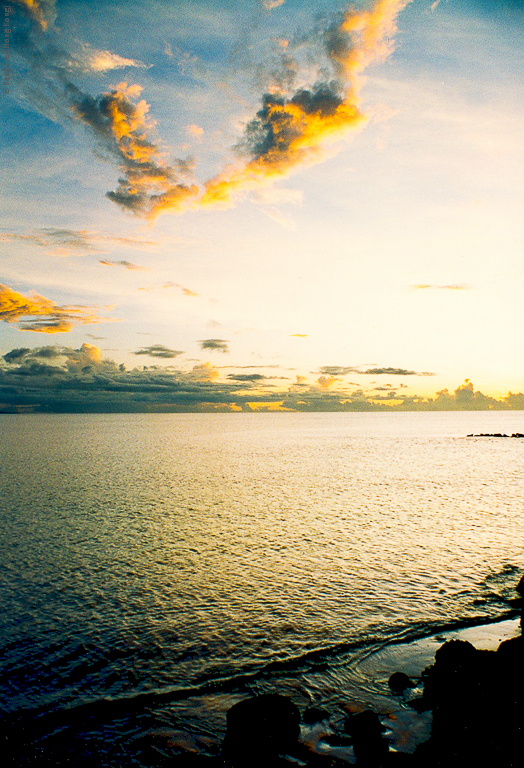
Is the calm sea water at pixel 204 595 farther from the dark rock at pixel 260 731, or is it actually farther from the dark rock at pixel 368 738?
the dark rock at pixel 368 738

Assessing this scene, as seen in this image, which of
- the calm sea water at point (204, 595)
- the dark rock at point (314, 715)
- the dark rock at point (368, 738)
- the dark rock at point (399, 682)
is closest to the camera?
the dark rock at point (368, 738)

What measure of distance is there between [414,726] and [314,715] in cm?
268

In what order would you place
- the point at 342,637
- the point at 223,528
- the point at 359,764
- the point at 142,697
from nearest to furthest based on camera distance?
the point at 359,764
the point at 142,697
the point at 342,637
the point at 223,528

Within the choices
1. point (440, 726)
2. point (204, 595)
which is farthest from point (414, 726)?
point (204, 595)

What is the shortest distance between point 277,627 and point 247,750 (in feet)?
24.4

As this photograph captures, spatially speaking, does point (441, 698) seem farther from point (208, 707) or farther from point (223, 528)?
point (223, 528)

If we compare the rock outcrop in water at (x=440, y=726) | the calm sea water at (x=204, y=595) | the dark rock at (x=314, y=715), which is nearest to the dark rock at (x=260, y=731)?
the rock outcrop in water at (x=440, y=726)

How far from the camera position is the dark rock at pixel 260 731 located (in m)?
10.9

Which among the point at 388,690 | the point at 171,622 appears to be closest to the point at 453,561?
the point at 388,690

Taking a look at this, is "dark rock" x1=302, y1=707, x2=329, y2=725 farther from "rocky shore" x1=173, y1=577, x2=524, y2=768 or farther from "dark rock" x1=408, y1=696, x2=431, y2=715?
"dark rock" x1=408, y1=696, x2=431, y2=715

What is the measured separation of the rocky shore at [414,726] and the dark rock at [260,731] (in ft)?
0.06

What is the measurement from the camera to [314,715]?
41.5ft

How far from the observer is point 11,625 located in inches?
723

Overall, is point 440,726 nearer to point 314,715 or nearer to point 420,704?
point 420,704
